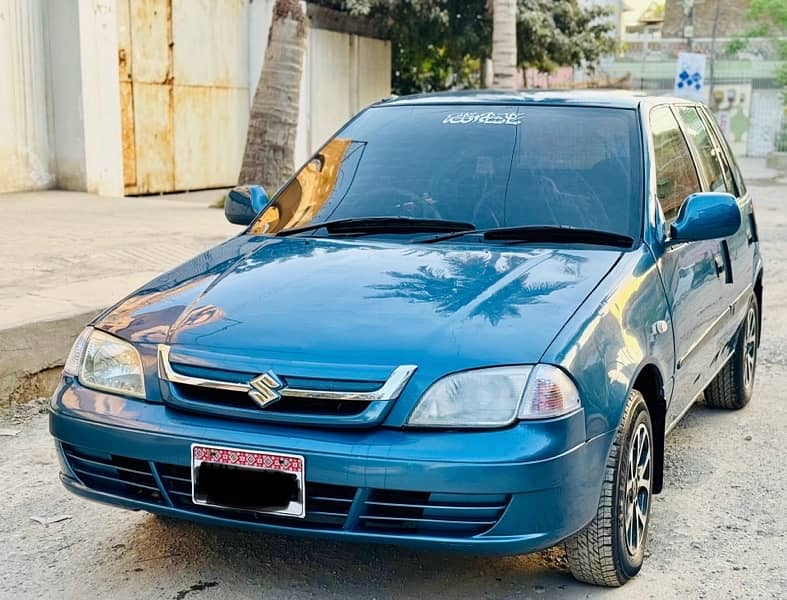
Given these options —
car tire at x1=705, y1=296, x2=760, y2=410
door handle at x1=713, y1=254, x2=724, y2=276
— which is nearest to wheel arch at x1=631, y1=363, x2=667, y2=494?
door handle at x1=713, y1=254, x2=724, y2=276

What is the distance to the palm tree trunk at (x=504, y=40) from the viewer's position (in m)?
15.7

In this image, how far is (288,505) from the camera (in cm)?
313

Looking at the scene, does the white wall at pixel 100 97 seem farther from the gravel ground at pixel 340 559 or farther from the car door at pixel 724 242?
the car door at pixel 724 242

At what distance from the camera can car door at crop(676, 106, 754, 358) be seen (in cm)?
506

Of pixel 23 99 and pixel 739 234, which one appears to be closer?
pixel 739 234

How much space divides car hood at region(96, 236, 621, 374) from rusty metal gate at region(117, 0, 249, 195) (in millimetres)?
11822

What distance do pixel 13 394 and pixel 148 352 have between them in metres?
2.83

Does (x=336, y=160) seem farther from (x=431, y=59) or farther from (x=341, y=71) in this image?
(x=431, y=59)

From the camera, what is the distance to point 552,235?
4.07m

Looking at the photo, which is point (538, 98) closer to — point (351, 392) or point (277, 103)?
point (351, 392)

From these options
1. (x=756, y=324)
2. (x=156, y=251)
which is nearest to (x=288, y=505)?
(x=756, y=324)

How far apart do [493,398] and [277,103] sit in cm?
1085

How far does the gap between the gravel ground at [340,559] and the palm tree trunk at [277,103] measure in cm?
906

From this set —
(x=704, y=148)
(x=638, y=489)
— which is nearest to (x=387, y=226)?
(x=638, y=489)
